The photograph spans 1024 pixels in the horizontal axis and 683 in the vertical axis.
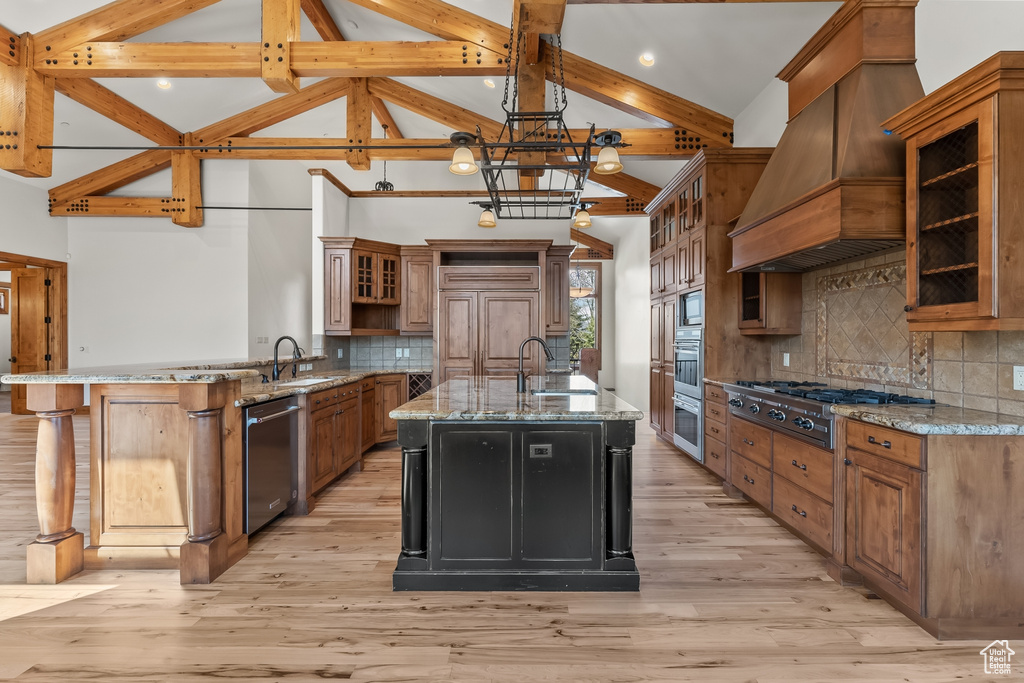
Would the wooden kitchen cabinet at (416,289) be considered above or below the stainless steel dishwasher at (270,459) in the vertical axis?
above

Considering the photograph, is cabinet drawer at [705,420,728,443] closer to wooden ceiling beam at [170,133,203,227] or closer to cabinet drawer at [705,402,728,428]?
cabinet drawer at [705,402,728,428]

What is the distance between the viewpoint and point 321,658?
2096 millimetres

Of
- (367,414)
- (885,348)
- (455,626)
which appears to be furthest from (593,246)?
(455,626)

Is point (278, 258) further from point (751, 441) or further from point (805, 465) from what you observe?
point (805, 465)

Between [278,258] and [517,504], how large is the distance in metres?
7.25

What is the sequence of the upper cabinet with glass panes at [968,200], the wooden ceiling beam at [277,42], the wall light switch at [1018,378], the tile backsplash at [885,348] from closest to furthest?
the upper cabinet with glass panes at [968,200]
the wall light switch at [1018,378]
the tile backsplash at [885,348]
the wooden ceiling beam at [277,42]

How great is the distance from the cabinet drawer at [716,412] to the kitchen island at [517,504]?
2.15 meters

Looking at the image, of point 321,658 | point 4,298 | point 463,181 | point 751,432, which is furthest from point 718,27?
point 4,298

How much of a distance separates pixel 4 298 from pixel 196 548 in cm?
1456

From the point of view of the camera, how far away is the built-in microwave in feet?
16.1

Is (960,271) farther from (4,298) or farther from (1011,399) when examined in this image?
(4,298)

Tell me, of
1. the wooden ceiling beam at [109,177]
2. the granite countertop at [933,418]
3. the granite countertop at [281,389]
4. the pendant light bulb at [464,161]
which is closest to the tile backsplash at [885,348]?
the granite countertop at [933,418]

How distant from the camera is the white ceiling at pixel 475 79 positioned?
13.9 ft

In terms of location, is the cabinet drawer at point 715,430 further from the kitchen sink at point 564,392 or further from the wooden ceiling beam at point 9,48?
the wooden ceiling beam at point 9,48
